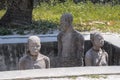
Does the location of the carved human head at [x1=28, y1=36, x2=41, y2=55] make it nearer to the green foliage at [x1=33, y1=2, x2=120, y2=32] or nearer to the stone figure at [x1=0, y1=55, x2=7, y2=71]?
the stone figure at [x1=0, y1=55, x2=7, y2=71]

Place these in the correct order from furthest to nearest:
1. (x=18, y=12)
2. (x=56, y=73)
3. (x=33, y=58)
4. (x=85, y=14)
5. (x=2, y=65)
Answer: (x=85, y=14)
(x=18, y=12)
(x=2, y=65)
(x=33, y=58)
(x=56, y=73)

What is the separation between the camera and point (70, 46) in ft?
19.4

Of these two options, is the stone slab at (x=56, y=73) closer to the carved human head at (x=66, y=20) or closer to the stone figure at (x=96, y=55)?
the stone figure at (x=96, y=55)

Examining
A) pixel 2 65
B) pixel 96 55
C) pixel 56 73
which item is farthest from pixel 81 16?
pixel 56 73

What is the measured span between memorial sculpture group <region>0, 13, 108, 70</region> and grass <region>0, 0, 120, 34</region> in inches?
151

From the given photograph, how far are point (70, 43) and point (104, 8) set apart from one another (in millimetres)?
8675

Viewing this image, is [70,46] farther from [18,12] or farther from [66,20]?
[18,12]

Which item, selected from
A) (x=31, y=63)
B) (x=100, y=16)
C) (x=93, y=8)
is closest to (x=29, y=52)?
(x=31, y=63)

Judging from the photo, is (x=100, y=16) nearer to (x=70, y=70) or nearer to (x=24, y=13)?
(x=24, y=13)

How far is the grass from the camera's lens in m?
10.8

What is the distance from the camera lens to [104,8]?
14.4 m

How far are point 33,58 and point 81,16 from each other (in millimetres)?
7989

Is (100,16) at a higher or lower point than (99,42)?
lower

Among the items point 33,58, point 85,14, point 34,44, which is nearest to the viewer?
point 34,44
